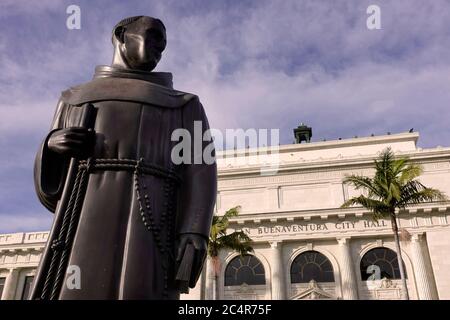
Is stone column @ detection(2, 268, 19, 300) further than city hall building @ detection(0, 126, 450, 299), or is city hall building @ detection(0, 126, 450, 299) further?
stone column @ detection(2, 268, 19, 300)

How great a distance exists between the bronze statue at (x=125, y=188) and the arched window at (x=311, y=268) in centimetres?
3481

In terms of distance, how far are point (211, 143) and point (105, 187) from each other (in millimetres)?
1008

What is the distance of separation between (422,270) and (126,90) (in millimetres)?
35935

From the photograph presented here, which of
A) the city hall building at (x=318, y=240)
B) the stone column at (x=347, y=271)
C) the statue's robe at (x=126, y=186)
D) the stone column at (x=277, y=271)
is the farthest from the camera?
the stone column at (x=277, y=271)

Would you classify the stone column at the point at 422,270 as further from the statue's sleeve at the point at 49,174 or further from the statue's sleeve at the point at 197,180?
the statue's sleeve at the point at 49,174

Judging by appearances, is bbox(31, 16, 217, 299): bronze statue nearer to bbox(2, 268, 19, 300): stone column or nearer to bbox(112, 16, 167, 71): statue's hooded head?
bbox(112, 16, 167, 71): statue's hooded head

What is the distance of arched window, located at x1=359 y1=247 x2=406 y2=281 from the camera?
35.2 metres

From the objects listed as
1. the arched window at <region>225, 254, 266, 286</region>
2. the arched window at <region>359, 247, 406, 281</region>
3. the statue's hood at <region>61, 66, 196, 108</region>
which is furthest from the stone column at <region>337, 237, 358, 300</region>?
the statue's hood at <region>61, 66, 196, 108</region>

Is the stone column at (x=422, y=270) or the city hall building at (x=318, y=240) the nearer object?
the stone column at (x=422, y=270)

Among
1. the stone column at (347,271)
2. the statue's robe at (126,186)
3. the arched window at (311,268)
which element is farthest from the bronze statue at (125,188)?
the arched window at (311,268)

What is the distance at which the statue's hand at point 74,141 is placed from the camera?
3215 millimetres

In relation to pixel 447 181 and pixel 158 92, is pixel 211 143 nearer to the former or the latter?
pixel 158 92

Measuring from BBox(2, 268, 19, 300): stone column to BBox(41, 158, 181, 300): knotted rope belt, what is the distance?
44.5 metres
